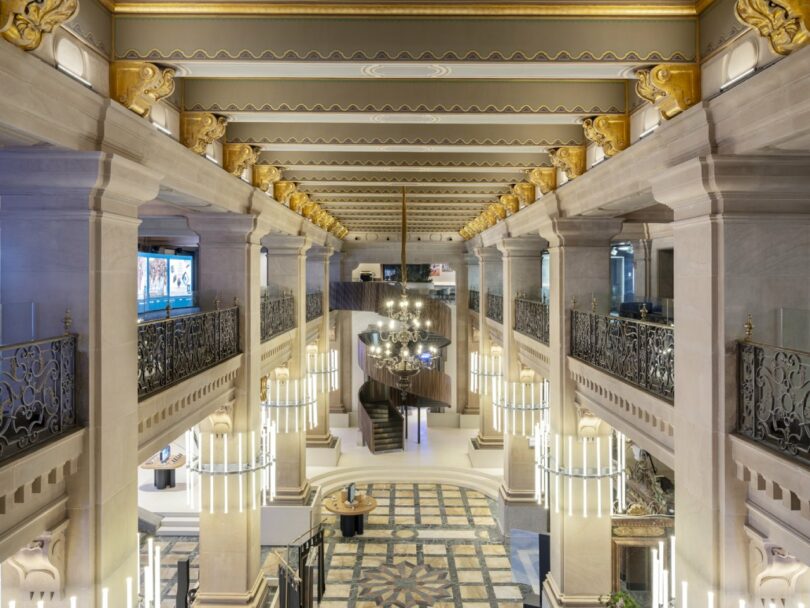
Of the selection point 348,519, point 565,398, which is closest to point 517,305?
point 565,398

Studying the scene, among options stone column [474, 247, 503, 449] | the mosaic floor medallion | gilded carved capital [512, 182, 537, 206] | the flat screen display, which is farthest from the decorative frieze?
stone column [474, 247, 503, 449]

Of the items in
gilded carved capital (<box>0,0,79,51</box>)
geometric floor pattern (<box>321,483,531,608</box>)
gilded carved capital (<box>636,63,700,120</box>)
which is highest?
gilded carved capital (<box>636,63,700,120</box>)

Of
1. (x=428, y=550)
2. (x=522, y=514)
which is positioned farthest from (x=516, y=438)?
(x=428, y=550)

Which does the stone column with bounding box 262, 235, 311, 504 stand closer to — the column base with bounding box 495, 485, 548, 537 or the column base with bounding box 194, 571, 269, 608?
the column base with bounding box 495, 485, 548, 537

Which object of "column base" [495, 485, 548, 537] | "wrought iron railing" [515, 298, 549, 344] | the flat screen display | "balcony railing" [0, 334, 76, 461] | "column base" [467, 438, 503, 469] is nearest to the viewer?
"balcony railing" [0, 334, 76, 461]

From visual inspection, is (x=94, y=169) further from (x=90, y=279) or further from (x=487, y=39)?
(x=487, y=39)

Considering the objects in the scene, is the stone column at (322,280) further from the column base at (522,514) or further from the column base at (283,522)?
the column base at (522,514)

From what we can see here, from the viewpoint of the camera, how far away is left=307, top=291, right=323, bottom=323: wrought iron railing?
48.4 feet

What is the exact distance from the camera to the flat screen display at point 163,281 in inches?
325

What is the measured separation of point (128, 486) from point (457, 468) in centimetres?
1332

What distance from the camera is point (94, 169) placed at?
3.85 metres

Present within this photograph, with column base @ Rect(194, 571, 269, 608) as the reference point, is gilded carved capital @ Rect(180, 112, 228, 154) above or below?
above

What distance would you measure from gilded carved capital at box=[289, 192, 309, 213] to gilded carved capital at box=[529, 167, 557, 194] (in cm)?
420

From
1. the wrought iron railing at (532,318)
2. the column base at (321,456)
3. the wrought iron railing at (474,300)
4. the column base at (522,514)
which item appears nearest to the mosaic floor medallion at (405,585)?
the column base at (522,514)
